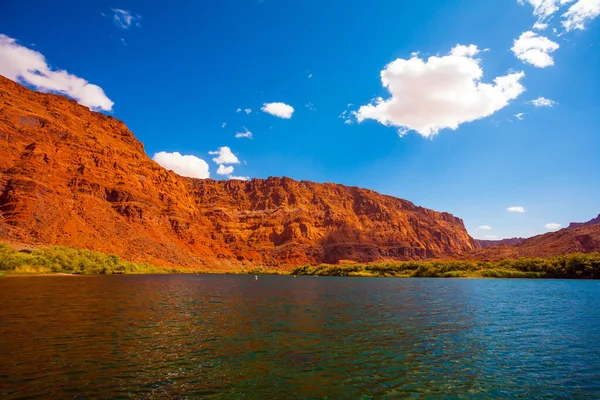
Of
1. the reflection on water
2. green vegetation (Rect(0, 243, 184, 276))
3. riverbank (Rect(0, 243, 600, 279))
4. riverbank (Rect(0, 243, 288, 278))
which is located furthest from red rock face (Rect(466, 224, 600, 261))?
riverbank (Rect(0, 243, 288, 278))

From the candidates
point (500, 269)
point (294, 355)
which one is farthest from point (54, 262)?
point (500, 269)

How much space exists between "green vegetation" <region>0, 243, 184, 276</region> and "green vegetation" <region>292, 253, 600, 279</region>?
327 ft

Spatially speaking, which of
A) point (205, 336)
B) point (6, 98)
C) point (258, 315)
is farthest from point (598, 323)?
point (6, 98)

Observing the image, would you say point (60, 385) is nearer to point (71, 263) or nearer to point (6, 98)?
point (71, 263)

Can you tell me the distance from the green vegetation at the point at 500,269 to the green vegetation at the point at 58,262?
327 ft

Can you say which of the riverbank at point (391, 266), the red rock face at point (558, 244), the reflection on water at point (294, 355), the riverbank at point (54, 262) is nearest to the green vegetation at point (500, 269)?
the riverbank at point (391, 266)

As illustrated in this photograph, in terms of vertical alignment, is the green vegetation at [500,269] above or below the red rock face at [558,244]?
below

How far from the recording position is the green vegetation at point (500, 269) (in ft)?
346

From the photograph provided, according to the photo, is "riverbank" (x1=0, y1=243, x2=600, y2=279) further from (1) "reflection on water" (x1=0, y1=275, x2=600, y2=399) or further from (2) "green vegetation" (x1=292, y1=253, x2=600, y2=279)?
(1) "reflection on water" (x1=0, y1=275, x2=600, y2=399)

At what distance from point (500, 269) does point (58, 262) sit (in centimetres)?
14329

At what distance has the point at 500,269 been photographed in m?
121

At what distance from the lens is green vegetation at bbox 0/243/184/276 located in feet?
287

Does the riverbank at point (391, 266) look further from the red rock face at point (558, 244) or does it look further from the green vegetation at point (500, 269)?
the red rock face at point (558, 244)

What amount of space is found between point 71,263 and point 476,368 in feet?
387
